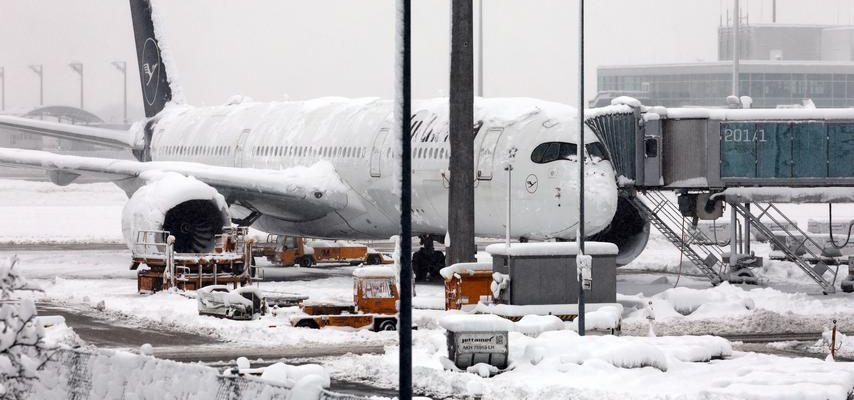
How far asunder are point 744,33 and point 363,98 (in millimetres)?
135781

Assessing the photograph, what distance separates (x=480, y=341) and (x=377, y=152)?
14171 millimetres

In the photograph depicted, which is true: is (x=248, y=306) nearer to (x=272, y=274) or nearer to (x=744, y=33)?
(x=272, y=274)

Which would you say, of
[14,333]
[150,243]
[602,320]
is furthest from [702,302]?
[14,333]

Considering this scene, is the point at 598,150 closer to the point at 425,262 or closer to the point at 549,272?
the point at 549,272

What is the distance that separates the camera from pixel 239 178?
33938 millimetres

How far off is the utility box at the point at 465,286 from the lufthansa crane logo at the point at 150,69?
2133 cm

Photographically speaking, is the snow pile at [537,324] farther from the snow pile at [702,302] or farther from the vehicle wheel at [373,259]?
the vehicle wheel at [373,259]

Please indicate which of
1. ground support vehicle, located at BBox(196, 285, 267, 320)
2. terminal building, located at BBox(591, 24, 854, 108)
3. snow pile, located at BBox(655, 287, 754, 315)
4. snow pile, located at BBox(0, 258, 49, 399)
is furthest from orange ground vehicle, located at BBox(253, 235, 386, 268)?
terminal building, located at BBox(591, 24, 854, 108)

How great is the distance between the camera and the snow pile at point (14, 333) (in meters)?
12.6

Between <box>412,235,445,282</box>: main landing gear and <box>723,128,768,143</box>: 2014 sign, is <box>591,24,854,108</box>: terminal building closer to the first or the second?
<box>412,235,445,282</box>: main landing gear

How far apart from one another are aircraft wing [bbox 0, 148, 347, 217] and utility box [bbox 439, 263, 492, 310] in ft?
26.2

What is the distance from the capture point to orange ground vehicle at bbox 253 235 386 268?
129 feet

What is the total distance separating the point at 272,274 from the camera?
36.9m

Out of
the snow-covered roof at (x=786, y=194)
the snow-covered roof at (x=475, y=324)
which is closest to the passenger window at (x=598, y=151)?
the snow-covered roof at (x=786, y=194)
